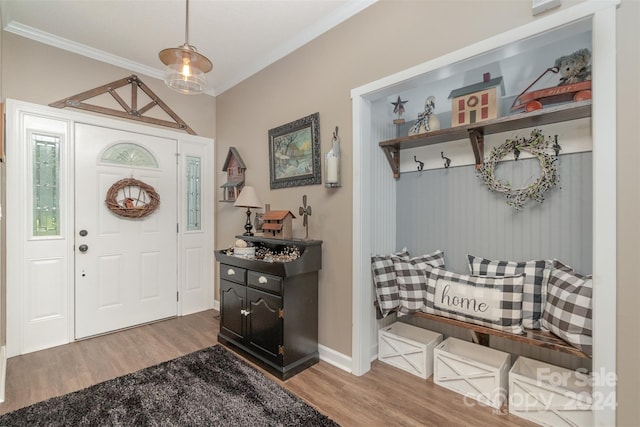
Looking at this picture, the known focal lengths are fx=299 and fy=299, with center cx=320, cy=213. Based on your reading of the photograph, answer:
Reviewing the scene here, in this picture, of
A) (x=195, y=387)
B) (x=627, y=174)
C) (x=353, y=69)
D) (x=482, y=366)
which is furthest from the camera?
(x=353, y=69)

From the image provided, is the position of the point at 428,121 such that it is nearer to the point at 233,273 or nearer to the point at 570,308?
the point at 570,308

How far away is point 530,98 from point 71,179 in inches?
153

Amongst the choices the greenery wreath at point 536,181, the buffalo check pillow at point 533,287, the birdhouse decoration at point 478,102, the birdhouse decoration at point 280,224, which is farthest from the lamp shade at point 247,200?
the buffalo check pillow at point 533,287

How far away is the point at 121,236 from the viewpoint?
126 inches

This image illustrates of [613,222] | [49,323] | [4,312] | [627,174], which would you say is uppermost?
[627,174]

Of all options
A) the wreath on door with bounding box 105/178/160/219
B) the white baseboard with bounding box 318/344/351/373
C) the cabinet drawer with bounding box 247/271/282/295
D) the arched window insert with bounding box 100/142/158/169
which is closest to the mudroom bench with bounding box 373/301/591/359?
the white baseboard with bounding box 318/344/351/373

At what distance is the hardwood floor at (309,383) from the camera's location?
1.81m

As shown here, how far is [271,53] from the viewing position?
9.86 feet

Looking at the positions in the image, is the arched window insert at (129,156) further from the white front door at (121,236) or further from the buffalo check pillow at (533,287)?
the buffalo check pillow at (533,287)

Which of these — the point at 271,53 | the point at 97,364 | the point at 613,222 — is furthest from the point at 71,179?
the point at 613,222

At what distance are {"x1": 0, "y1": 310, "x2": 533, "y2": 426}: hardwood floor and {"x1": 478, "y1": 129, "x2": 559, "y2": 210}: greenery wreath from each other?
1.39 m

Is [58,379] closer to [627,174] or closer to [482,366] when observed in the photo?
[482,366]

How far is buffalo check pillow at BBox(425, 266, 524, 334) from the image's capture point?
185 centimetres

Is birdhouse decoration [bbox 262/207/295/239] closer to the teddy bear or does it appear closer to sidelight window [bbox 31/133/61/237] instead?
sidelight window [bbox 31/133/61/237]
